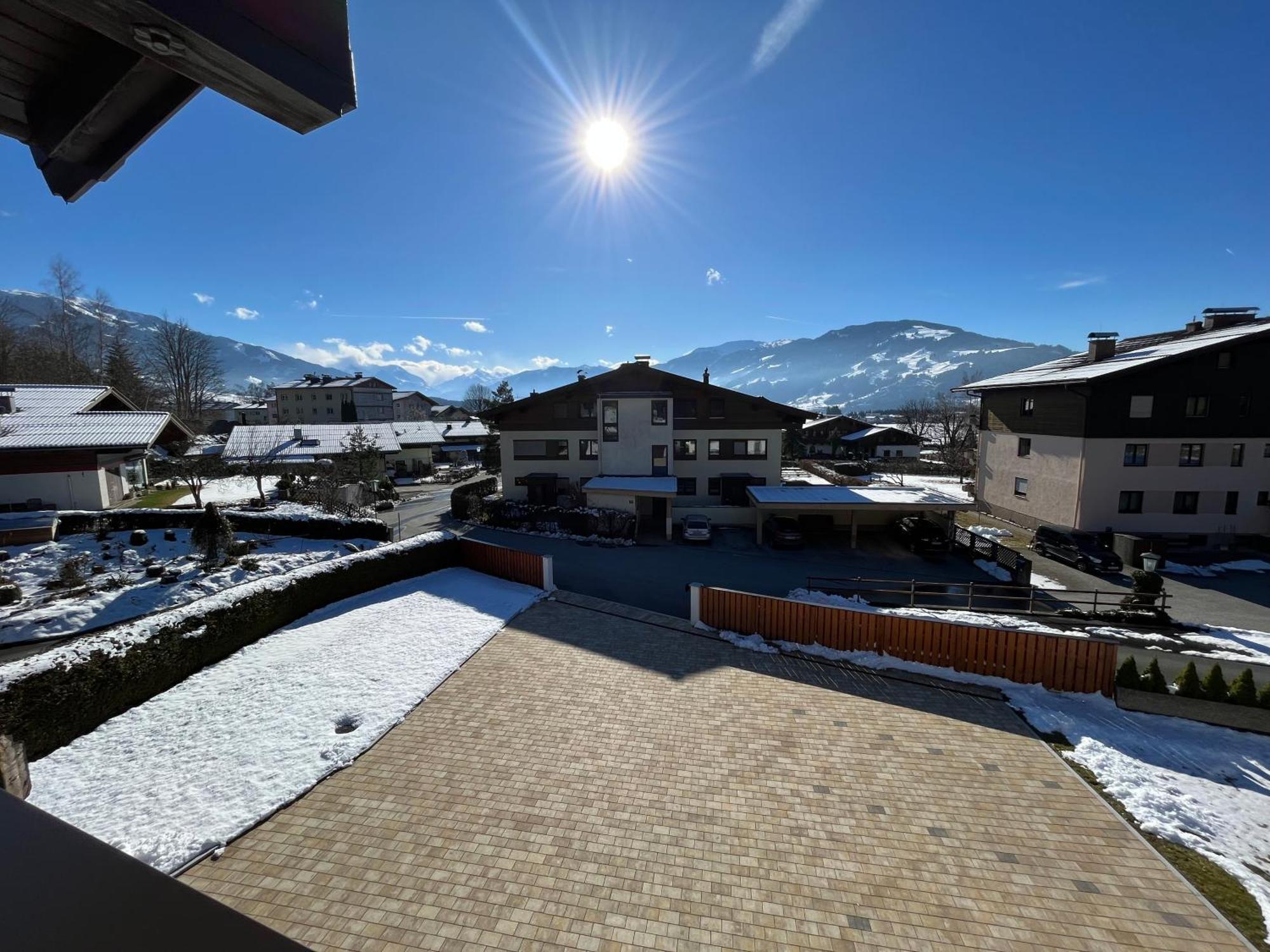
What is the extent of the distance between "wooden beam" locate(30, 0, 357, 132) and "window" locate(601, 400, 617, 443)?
28.2m

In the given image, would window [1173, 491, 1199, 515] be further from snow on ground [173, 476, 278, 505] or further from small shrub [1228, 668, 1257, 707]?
snow on ground [173, 476, 278, 505]

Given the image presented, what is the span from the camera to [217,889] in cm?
642

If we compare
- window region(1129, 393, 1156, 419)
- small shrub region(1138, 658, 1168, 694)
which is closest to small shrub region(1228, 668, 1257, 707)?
small shrub region(1138, 658, 1168, 694)

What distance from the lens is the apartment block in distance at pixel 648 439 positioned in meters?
30.9

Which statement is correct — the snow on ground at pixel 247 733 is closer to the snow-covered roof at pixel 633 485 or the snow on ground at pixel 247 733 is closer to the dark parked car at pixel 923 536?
the snow-covered roof at pixel 633 485

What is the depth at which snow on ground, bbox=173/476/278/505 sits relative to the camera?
3091cm

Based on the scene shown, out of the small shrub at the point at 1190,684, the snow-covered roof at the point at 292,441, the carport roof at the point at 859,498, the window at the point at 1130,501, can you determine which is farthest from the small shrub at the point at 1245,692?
the snow-covered roof at the point at 292,441

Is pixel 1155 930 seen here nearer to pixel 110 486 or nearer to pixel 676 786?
pixel 676 786

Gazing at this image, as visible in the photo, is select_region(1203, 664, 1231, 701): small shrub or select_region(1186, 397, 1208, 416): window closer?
select_region(1203, 664, 1231, 701): small shrub

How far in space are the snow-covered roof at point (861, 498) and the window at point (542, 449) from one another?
445 inches

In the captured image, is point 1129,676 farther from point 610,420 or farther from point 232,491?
point 232,491

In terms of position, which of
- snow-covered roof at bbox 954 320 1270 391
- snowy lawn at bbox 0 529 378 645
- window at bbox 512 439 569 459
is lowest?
snowy lawn at bbox 0 529 378 645

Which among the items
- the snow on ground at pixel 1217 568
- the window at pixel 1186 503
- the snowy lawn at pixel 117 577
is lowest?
the snow on ground at pixel 1217 568

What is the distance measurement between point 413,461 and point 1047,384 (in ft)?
163
